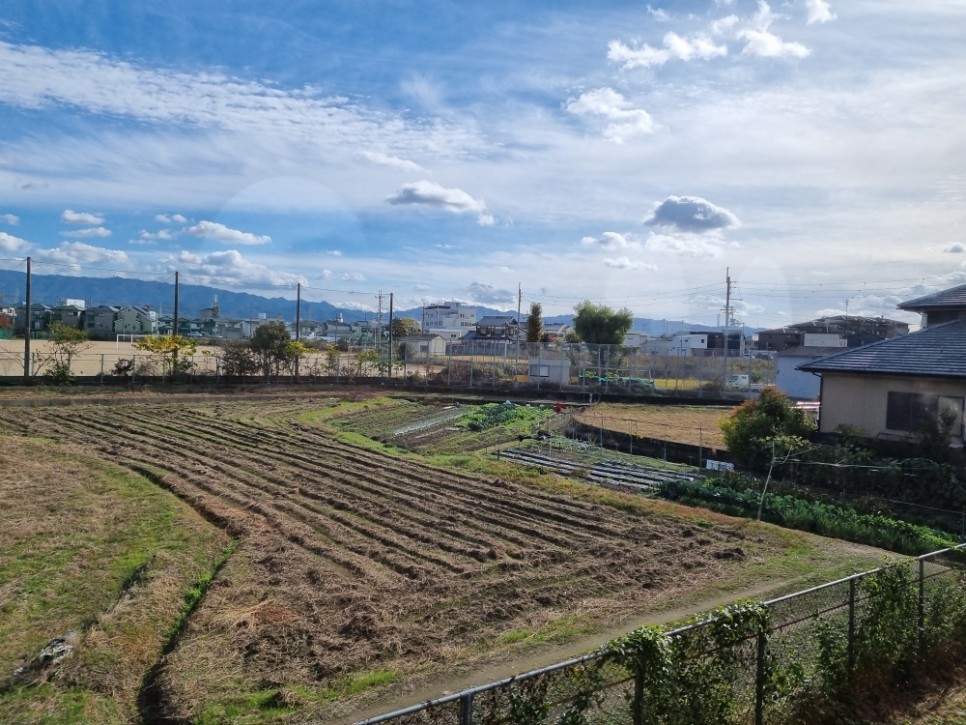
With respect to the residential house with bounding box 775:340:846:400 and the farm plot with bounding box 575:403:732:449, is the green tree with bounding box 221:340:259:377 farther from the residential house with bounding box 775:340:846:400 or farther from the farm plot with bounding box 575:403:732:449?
the residential house with bounding box 775:340:846:400

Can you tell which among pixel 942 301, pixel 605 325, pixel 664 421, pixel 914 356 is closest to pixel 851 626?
pixel 914 356

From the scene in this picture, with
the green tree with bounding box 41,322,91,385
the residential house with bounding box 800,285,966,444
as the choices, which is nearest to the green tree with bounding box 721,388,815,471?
the residential house with bounding box 800,285,966,444

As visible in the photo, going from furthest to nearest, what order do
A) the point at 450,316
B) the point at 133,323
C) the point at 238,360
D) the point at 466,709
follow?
1. the point at 450,316
2. the point at 133,323
3. the point at 238,360
4. the point at 466,709

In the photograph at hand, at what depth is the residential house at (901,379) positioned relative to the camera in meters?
15.4

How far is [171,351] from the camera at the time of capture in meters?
32.7

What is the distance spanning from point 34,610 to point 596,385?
104ft

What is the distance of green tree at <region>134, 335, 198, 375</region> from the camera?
106ft

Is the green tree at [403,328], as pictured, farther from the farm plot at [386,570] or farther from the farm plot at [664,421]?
the farm plot at [386,570]

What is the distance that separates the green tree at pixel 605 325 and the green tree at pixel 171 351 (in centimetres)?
3061

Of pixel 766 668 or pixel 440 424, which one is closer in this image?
pixel 766 668

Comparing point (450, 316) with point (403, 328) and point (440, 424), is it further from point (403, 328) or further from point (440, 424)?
point (440, 424)

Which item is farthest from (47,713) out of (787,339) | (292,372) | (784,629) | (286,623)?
(787,339)

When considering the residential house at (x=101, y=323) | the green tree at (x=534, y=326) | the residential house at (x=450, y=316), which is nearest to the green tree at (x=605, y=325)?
the green tree at (x=534, y=326)

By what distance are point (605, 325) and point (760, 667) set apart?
50606 mm
